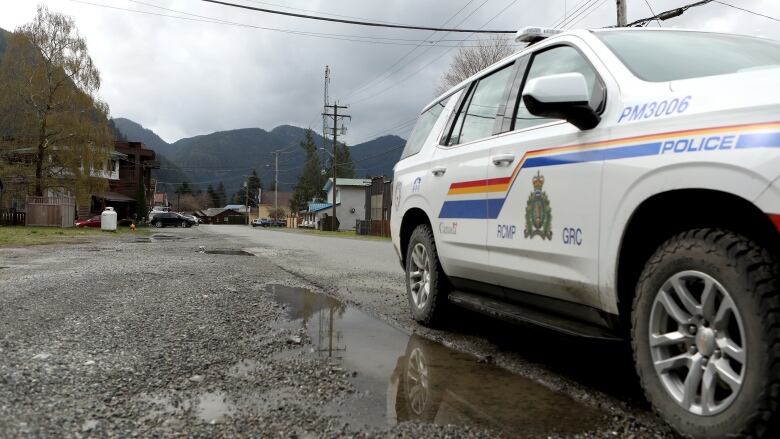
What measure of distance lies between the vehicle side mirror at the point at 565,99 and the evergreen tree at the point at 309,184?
101m

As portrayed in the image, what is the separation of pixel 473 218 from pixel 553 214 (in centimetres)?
93

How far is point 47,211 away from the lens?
105 ft

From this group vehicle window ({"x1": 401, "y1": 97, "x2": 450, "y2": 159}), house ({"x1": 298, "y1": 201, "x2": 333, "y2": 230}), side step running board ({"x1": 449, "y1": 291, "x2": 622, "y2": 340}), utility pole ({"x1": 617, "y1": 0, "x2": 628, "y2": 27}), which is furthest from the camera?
house ({"x1": 298, "y1": 201, "x2": 333, "y2": 230})

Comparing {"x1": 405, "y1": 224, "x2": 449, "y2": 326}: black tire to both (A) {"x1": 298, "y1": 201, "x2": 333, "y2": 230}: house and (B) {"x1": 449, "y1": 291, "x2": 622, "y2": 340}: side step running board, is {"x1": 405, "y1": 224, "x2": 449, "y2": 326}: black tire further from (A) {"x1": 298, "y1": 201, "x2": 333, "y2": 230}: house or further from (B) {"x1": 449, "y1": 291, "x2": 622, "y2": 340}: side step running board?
(A) {"x1": 298, "y1": 201, "x2": 333, "y2": 230}: house

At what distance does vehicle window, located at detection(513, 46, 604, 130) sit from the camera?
9.92 ft

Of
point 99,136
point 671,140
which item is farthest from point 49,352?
point 99,136

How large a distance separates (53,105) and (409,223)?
3585 cm

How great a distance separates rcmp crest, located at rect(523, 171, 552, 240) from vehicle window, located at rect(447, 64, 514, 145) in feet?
2.82

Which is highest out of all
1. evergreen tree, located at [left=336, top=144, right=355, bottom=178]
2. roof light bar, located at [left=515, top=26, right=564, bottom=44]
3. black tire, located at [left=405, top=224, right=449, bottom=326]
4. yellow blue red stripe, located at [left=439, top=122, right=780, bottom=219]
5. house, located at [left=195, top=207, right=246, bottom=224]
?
evergreen tree, located at [left=336, top=144, right=355, bottom=178]

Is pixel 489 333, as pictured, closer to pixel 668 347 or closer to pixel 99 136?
pixel 668 347

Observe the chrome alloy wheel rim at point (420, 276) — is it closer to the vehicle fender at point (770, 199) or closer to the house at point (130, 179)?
the vehicle fender at point (770, 199)

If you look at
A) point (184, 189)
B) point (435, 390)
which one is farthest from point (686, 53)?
point (184, 189)

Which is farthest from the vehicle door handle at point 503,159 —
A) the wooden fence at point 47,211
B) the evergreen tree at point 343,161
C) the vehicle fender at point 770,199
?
the evergreen tree at point 343,161

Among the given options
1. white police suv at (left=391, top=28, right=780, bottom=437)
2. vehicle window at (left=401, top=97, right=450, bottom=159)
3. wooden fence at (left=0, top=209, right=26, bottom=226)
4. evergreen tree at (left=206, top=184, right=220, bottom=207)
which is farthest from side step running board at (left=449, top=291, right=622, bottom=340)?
evergreen tree at (left=206, top=184, right=220, bottom=207)
